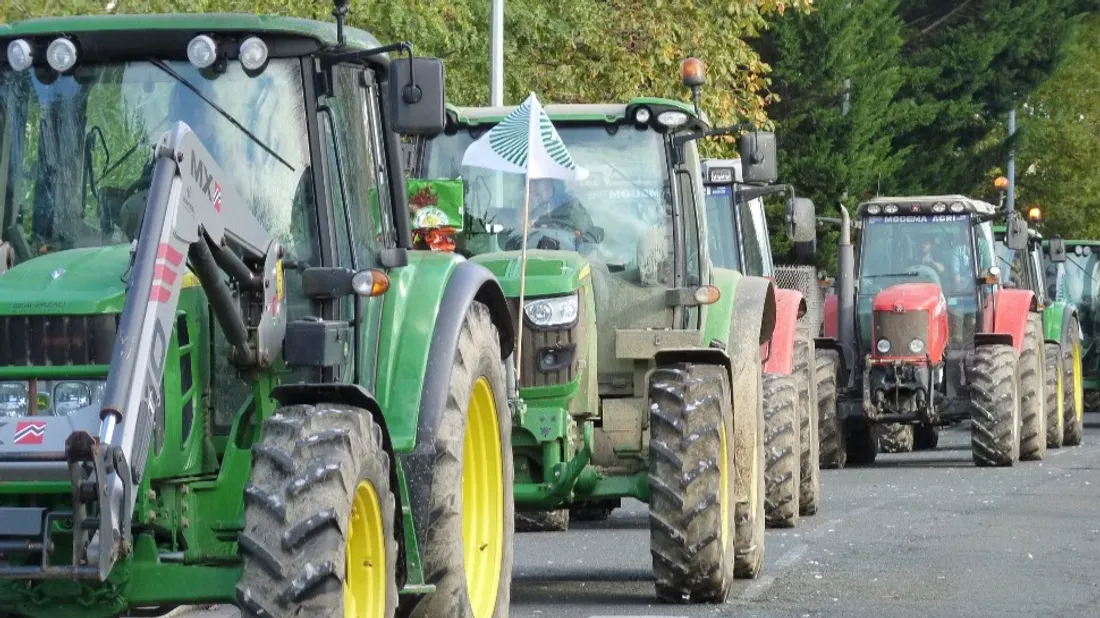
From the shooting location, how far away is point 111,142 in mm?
7297

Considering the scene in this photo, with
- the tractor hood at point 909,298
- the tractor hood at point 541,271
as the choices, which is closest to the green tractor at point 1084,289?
the tractor hood at point 909,298

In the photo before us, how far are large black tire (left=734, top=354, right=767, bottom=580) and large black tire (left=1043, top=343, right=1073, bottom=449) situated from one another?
465 inches

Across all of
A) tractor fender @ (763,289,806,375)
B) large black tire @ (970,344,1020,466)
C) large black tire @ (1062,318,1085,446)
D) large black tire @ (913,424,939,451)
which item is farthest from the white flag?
large black tire @ (1062,318,1085,446)

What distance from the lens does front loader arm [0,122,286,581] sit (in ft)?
20.0

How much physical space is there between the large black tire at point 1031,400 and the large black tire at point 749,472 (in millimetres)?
9867

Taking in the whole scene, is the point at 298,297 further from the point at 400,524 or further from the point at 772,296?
the point at 772,296

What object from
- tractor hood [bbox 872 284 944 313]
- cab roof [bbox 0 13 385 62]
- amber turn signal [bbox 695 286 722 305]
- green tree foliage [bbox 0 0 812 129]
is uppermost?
green tree foliage [bbox 0 0 812 129]

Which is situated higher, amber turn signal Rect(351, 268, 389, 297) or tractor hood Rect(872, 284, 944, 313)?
amber turn signal Rect(351, 268, 389, 297)

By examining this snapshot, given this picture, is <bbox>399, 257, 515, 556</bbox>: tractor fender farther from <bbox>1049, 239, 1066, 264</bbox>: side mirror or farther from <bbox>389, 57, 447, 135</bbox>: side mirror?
<bbox>1049, 239, 1066, 264</bbox>: side mirror

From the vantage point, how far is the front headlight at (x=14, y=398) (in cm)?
669

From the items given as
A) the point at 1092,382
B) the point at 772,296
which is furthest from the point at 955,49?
the point at 772,296

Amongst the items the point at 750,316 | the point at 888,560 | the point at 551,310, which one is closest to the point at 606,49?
the point at 750,316

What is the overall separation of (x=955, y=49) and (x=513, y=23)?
25.8m

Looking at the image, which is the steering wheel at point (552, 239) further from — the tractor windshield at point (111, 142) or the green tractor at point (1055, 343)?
the green tractor at point (1055, 343)
